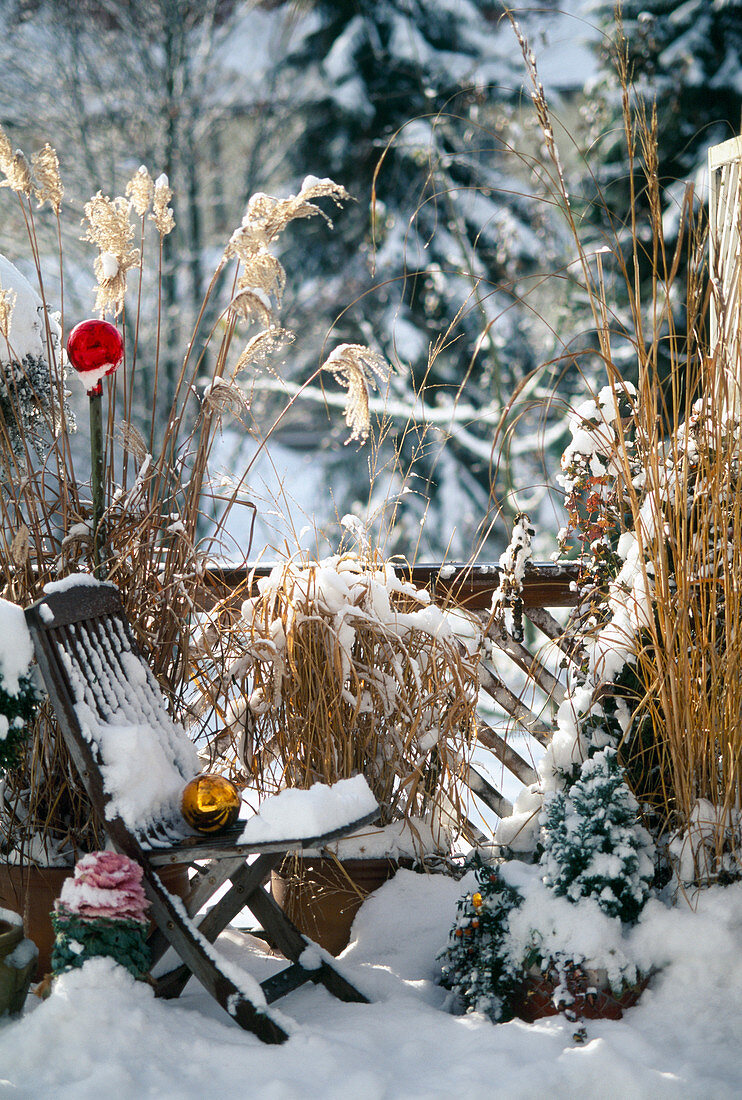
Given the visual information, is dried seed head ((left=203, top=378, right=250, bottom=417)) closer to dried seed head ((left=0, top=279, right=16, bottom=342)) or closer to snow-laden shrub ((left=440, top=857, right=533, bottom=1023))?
dried seed head ((left=0, top=279, right=16, bottom=342))

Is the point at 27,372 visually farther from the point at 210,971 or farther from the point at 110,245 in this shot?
the point at 210,971

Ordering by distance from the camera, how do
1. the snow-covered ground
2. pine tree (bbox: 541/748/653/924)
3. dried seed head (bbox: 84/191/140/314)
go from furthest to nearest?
dried seed head (bbox: 84/191/140/314)
pine tree (bbox: 541/748/653/924)
the snow-covered ground

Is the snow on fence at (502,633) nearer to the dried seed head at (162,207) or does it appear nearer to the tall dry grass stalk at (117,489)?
the tall dry grass stalk at (117,489)

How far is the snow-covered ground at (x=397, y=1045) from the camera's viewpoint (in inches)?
50.8

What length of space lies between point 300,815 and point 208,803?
0.21m

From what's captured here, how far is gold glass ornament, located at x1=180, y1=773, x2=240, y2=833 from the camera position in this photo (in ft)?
5.16

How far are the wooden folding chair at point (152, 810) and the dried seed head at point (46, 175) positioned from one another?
0.73 metres

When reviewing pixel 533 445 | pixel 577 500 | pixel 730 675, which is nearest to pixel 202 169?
pixel 533 445

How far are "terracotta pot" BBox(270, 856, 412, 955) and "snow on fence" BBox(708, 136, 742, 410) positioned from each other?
3.67 ft

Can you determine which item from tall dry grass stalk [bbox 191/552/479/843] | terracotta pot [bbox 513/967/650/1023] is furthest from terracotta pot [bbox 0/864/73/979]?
terracotta pot [bbox 513/967/650/1023]

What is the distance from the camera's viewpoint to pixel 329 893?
183 centimetres

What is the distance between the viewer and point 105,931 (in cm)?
144

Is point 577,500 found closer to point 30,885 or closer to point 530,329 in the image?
point 30,885

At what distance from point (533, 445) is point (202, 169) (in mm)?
3739
